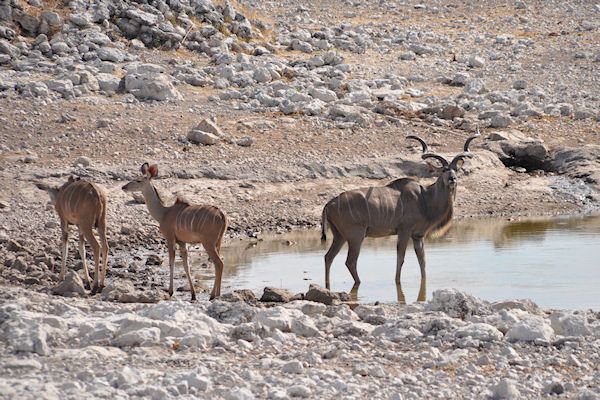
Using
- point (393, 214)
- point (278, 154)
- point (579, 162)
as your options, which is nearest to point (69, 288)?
point (393, 214)

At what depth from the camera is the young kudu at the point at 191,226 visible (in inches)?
364

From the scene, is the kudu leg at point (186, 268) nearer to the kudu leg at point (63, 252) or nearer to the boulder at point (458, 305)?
the kudu leg at point (63, 252)

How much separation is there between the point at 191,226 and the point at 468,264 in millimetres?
4206

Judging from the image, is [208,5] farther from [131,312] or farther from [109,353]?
[109,353]

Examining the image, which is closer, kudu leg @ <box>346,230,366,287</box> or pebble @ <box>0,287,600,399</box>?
pebble @ <box>0,287,600,399</box>

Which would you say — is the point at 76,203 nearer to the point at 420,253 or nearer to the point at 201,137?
the point at 420,253

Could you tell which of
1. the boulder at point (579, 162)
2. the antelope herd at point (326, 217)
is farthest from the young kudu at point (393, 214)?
the boulder at point (579, 162)

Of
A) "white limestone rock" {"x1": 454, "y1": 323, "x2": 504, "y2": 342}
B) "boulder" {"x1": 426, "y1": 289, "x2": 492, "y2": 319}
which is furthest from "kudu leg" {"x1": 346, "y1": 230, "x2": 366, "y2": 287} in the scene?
"white limestone rock" {"x1": 454, "y1": 323, "x2": 504, "y2": 342}

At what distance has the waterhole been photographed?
10.2 metres

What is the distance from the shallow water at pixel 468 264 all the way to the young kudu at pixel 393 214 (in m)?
0.43

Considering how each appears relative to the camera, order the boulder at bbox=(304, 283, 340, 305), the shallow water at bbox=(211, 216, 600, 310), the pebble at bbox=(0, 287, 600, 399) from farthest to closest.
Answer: the shallow water at bbox=(211, 216, 600, 310)
the boulder at bbox=(304, 283, 340, 305)
the pebble at bbox=(0, 287, 600, 399)

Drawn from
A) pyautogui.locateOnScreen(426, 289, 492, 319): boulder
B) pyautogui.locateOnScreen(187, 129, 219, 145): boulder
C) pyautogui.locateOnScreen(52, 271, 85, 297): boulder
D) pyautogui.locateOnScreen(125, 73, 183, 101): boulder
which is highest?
pyautogui.locateOnScreen(125, 73, 183, 101): boulder

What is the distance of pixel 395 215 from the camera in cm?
1120

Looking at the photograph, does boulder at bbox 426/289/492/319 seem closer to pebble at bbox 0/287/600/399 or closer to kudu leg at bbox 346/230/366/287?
pebble at bbox 0/287/600/399
